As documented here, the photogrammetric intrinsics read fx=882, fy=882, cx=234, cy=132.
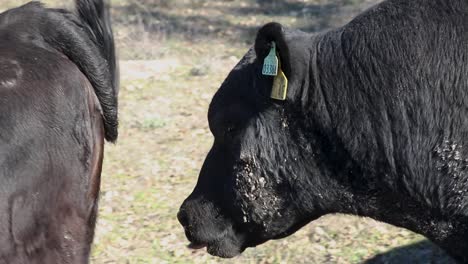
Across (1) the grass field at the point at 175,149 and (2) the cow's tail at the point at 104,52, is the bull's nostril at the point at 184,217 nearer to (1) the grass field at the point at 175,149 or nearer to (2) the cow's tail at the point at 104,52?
(2) the cow's tail at the point at 104,52

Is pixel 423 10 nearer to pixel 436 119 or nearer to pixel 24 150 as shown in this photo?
pixel 436 119

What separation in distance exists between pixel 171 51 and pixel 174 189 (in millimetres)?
5849

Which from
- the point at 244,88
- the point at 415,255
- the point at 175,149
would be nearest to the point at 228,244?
the point at 244,88

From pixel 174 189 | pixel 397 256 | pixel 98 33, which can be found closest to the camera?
pixel 98 33

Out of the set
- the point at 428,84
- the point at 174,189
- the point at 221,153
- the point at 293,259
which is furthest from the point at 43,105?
the point at 174,189

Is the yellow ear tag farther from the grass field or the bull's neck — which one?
the grass field

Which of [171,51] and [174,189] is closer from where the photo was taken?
[174,189]

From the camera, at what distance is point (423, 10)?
4383 mm

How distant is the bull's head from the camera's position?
448 centimetres

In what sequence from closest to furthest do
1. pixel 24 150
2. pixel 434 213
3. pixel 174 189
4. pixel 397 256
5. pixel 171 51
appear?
pixel 24 150
pixel 434 213
pixel 397 256
pixel 174 189
pixel 171 51

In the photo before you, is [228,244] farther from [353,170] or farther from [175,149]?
[175,149]

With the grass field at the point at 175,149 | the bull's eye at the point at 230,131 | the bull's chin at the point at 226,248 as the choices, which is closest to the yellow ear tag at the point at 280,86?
the bull's eye at the point at 230,131

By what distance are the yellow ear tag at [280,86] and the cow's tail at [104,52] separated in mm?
867

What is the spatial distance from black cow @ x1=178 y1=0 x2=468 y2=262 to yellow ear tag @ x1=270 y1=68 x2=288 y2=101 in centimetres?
4
